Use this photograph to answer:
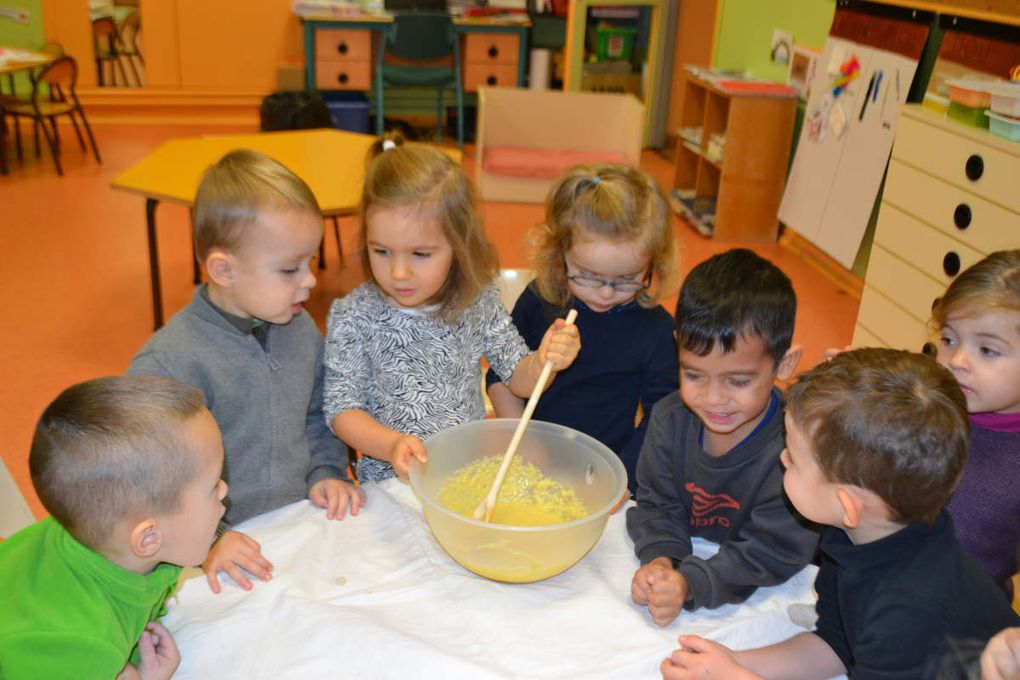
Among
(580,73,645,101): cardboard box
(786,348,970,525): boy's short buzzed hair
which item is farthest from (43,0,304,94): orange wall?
(786,348,970,525): boy's short buzzed hair

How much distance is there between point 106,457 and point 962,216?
8.25 feet

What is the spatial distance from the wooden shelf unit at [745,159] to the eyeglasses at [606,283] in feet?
10.8

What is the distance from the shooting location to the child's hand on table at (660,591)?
1.09 meters

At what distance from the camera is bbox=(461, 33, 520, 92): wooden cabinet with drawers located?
637 centimetres

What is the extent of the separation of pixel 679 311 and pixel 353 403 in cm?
57

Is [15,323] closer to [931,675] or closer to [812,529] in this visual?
[812,529]

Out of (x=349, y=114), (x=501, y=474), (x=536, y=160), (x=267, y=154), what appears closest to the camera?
(x=501, y=474)

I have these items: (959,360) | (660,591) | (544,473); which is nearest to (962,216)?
(959,360)

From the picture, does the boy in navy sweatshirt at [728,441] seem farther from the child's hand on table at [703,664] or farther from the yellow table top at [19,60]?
the yellow table top at [19,60]

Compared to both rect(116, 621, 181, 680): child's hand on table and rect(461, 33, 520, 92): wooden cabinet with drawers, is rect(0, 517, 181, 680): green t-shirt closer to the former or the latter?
rect(116, 621, 181, 680): child's hand on table

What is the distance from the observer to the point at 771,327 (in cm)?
125

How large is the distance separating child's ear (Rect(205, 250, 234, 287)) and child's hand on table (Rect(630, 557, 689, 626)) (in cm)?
76

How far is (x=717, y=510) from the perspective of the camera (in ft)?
4.21

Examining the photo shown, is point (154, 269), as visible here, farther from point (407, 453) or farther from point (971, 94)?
point (971, 94)
